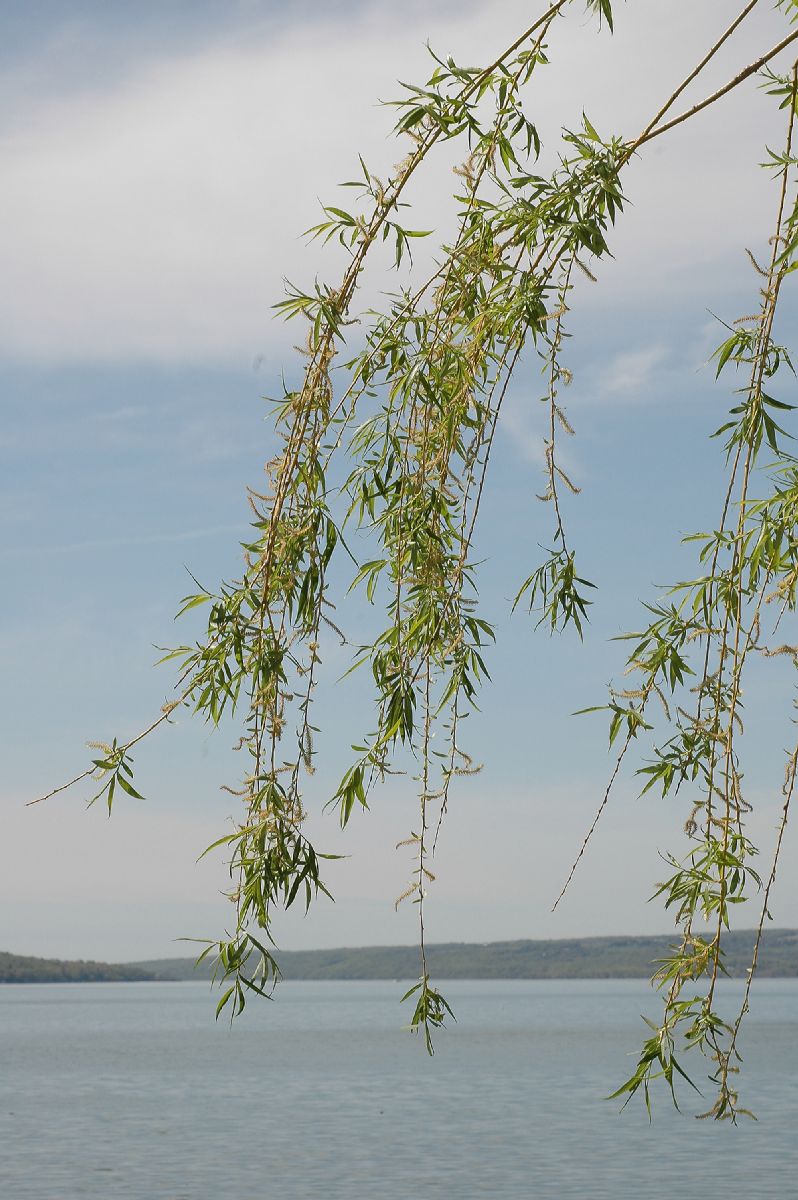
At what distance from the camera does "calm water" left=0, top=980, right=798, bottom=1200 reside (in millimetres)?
29719

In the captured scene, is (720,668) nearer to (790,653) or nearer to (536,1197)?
(790,653)

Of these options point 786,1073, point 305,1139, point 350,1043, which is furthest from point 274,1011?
point 305,1139

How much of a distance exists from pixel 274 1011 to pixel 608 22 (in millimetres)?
142422

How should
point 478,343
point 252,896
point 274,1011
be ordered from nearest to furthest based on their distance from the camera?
point 252,896
point 478,343
point 274,1011

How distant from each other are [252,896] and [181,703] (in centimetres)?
53

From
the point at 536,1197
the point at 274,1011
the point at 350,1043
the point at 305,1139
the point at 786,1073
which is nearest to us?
the point at 536,1197

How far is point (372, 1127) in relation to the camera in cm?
3897

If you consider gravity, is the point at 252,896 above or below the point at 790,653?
below

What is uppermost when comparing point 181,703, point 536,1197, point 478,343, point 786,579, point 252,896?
point 478,343

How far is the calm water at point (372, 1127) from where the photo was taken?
29719mm

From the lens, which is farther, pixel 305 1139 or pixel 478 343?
pixel 305 1139

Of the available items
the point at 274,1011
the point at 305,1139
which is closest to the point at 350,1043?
the point at 305,1139

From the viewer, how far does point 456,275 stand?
163 inches

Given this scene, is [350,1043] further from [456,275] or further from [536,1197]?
[456,275]
